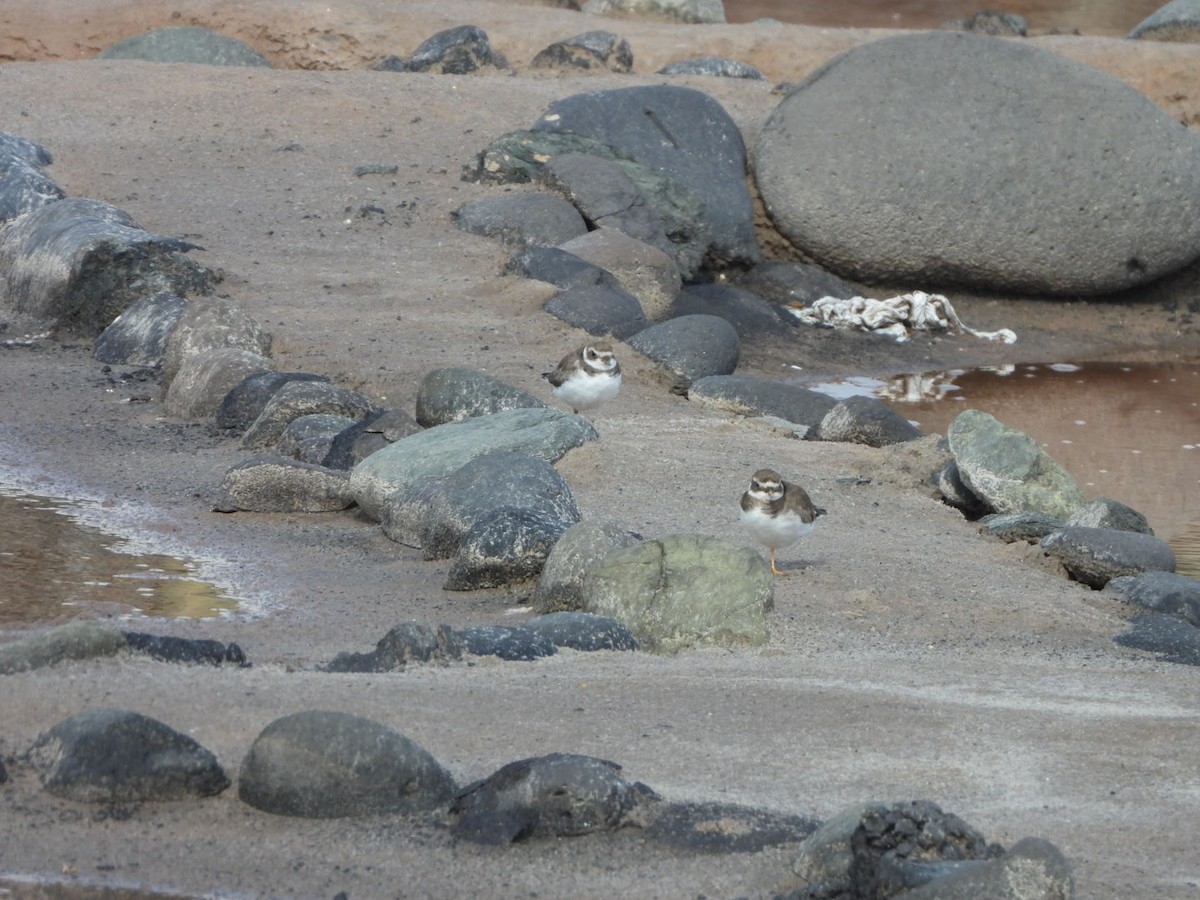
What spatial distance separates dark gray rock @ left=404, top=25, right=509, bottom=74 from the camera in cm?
1784

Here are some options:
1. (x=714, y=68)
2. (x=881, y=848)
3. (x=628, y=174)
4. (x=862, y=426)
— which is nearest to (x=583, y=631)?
(x=881, y=848)

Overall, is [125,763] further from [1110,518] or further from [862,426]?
[862,426]

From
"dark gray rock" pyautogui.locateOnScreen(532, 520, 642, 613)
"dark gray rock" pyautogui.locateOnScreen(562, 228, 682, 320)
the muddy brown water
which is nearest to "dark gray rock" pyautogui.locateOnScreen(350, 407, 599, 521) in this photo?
"dark gray rock" pyautogui.locateOnScreen(532, 520, 642, 613)

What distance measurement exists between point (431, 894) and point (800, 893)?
2.82 feet

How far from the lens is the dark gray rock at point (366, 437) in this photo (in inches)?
352

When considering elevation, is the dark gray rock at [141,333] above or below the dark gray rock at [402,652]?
below

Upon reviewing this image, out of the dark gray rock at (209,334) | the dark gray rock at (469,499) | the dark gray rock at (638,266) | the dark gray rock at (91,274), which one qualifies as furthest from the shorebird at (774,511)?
the dark gray rock at (91,274)

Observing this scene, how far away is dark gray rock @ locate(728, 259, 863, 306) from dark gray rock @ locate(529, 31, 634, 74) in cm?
341

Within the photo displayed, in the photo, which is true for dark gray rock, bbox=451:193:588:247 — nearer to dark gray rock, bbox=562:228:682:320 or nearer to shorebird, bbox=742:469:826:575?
dark gray rock, bbox=562:228:682:320

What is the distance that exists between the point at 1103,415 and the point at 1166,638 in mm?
6495

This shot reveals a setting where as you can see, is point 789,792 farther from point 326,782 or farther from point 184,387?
point 184,387

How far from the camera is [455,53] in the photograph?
58.6ft

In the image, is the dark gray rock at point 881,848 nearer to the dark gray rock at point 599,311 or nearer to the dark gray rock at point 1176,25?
the dark gray rock at point 599,311

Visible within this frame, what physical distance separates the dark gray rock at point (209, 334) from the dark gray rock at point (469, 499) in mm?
3031
